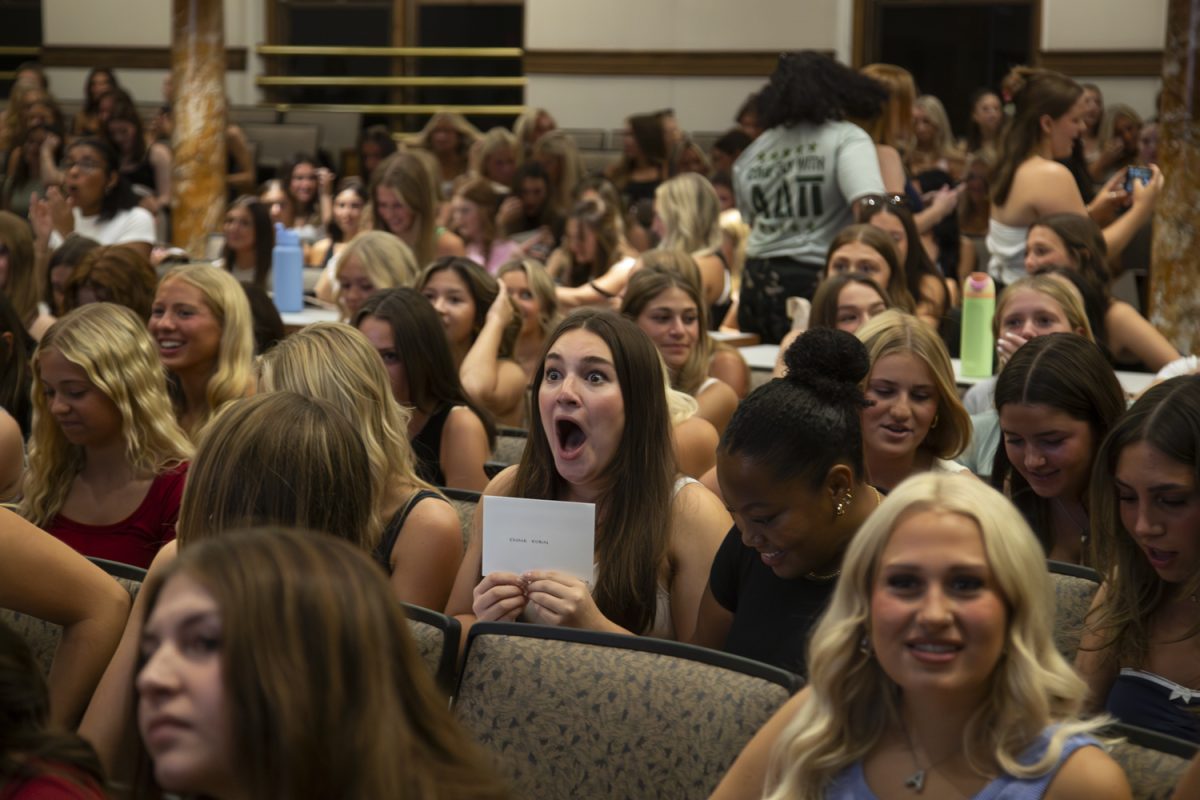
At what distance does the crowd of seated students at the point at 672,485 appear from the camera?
160 cm

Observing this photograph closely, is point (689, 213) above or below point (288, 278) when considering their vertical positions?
above

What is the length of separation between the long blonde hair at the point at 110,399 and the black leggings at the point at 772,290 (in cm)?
287

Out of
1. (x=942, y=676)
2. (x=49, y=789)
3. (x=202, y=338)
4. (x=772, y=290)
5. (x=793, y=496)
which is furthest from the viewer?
(x=772, y=290)

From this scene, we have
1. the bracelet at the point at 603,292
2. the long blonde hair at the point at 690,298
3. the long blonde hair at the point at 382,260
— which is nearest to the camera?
the long blonde hair at the point at 690,298

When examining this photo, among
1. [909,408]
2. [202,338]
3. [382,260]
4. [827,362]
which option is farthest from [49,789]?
[382,260]

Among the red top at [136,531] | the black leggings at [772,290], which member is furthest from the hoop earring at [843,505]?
the black leggings at [772,290]

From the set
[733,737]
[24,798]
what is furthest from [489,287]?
[24,798]

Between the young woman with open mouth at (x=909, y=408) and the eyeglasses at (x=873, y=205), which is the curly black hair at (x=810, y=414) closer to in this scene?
the young woman with open mouth at (x=909, y=408)

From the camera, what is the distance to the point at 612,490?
9.62ft

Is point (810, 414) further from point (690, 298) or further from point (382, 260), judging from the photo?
point (382, 260)

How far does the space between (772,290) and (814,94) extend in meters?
0.75

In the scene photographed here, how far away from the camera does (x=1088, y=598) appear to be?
8.36ft

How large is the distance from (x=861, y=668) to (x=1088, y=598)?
0.78 meters

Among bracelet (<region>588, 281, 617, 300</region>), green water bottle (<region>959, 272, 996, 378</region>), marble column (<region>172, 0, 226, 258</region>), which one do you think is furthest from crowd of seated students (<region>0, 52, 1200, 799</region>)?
marble column (<region>172, 0, 226, 258</region>)
